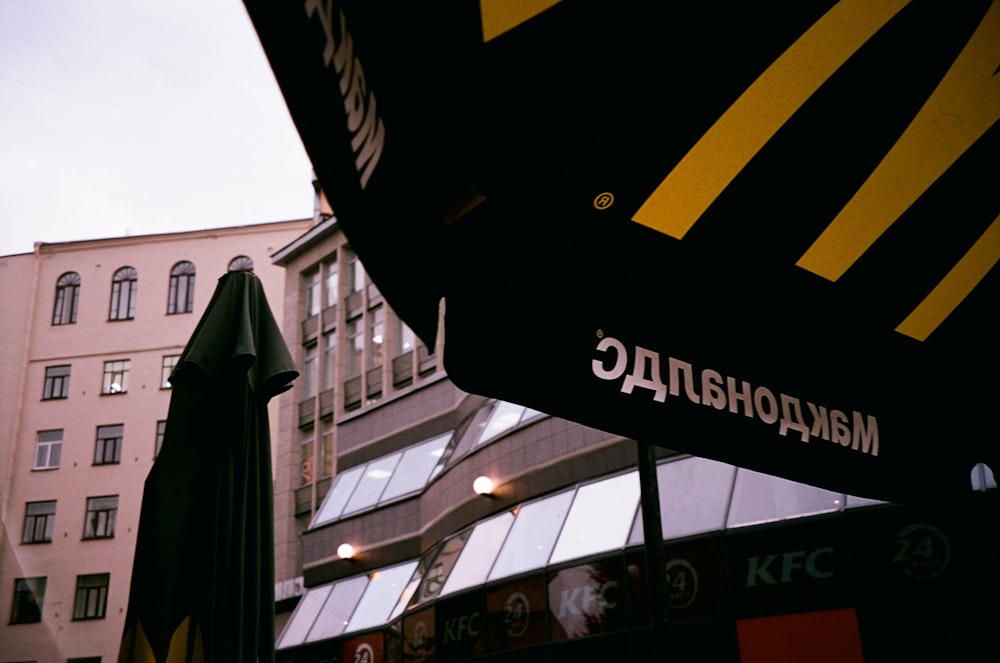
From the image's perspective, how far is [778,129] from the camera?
3012 mm

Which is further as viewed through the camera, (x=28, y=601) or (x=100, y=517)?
(x=100, y=517)

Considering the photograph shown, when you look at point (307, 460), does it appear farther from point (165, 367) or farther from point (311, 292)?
point (165, 367)

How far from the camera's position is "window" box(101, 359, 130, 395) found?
45250mm

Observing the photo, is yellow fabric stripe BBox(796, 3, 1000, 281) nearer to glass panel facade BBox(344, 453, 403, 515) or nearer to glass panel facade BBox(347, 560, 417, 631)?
glass panel facade BBox(347, 560, 417, 631)

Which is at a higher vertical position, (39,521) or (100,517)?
(39,521)

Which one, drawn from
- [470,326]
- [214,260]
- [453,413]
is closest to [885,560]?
[470,326]

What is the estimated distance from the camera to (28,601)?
4262cm

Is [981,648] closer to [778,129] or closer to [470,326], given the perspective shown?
[778,129]

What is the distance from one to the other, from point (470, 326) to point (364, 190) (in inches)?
23.9

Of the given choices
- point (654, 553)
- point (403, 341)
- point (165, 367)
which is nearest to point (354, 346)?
point (403, 341)

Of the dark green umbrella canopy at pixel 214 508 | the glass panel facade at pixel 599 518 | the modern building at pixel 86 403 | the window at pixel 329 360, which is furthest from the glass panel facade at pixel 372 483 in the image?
the modern building at pixel 86 403

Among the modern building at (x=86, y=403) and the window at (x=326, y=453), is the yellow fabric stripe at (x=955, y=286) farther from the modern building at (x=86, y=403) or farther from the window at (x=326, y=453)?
the modern building at (x=86, y=403)

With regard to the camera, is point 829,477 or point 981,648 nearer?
point 829,477

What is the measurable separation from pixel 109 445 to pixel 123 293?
733 centimetres
